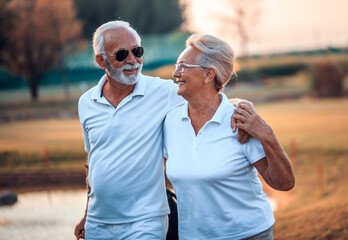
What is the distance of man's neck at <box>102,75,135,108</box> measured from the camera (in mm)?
2887

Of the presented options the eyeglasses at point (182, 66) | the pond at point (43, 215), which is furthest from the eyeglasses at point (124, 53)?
the pond at point (43, 215)

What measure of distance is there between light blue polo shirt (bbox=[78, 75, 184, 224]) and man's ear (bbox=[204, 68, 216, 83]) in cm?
34

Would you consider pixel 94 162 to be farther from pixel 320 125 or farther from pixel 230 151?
pixel 320 125

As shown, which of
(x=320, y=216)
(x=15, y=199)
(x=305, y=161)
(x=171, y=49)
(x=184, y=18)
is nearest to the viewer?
(x=320, y=216)

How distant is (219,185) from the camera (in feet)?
7.82

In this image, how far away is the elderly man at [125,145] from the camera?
8.91ft

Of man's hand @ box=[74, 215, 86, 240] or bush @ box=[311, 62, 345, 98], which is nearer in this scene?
man's hand @ box=[74, 215, 86, 240]

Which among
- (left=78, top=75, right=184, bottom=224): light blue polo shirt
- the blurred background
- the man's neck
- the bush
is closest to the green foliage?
the blurred background

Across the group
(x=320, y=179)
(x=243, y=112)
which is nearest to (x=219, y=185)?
(x=243, y=112)

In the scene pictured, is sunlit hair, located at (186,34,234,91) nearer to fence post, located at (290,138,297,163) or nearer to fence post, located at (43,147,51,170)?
fence post, located at (290,138,297,163)

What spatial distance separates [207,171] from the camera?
2.38m

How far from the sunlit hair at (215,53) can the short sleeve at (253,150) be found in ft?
1.13

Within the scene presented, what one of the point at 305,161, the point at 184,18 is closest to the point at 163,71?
the point at 184,18

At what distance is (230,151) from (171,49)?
87.5 feet
